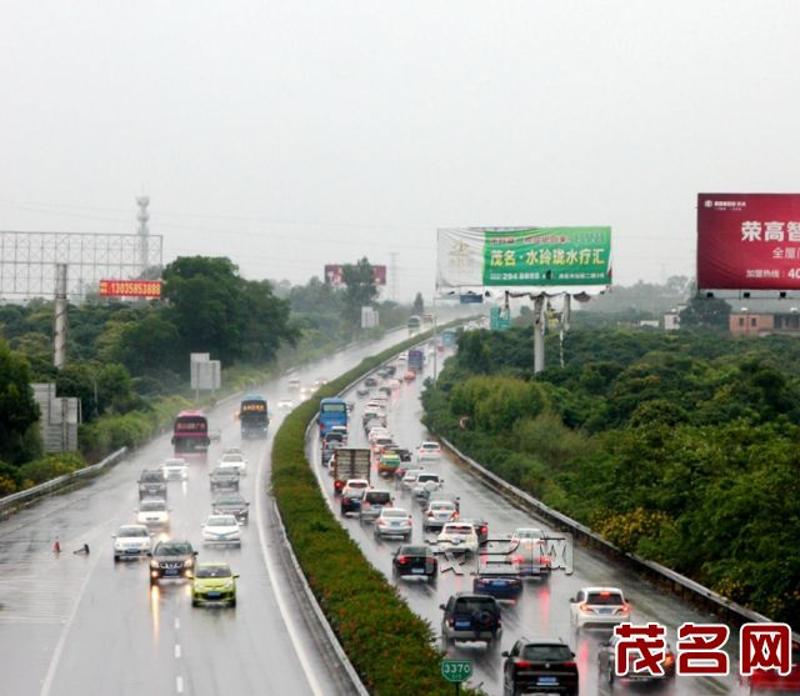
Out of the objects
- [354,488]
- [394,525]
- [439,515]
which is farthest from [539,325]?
[394,525]

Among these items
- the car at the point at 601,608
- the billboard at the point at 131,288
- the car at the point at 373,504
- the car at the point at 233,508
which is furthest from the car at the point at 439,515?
the billboard at the point at 131,288

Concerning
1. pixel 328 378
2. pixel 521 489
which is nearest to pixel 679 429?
pixel 521 489

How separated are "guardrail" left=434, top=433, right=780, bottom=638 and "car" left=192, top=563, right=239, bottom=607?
1303 cm

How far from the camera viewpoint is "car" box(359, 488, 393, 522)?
76688 millimetres

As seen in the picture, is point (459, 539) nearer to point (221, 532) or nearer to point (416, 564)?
point (416, 564)

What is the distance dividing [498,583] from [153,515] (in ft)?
84.7

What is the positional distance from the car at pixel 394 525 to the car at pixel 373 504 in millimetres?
7064

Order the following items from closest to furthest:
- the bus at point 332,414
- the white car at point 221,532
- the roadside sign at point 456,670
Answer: the roadside sign at point 456,670 → the white car at point 221,532 → the bus at point 332,414

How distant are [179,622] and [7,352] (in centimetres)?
5528

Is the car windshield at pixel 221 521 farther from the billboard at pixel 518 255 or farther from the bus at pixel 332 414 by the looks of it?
the bus at pixel 332 414

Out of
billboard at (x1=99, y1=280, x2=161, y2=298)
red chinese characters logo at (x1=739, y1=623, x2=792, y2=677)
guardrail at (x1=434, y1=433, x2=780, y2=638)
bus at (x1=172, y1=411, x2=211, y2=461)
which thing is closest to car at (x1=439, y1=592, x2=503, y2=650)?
guardrail at (x1=434, y1=433, x2=780, y2=638)

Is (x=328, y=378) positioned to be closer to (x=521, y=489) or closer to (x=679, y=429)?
(x=521, y=489)

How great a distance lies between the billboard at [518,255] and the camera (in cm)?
9869

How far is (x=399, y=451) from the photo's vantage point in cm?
10550
